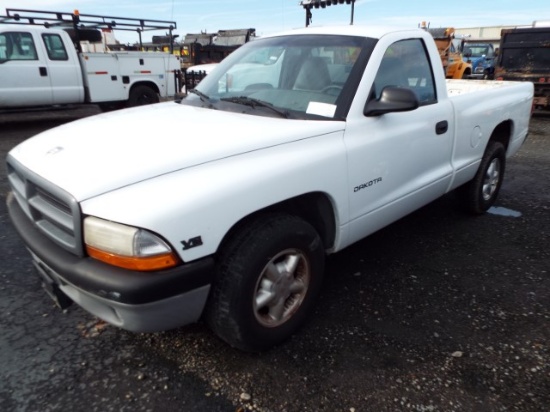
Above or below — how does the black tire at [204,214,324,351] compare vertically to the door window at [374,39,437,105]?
below

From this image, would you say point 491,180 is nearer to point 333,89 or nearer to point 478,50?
point 333,89

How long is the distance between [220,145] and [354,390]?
4.58 ft

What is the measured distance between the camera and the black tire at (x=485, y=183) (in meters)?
4.14

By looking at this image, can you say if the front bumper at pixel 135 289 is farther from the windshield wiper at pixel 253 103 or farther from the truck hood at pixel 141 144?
the windshield wiper at pixel 253 103

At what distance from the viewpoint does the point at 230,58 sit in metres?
3.47

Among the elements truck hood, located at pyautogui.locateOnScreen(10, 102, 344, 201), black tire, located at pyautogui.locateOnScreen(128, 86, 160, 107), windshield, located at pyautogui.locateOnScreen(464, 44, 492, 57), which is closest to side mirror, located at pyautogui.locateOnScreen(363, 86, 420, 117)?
truck hood, located at pyautogui.locateOnScreen(10, 102, 344, 201)

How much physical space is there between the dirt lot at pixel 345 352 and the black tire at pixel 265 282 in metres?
0.18

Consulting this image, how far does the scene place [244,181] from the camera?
201 cm

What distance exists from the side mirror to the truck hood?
0.90 feet

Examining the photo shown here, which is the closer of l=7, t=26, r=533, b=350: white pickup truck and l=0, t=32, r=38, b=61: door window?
l=7, t=26, r=533, b=350: white pickup truck

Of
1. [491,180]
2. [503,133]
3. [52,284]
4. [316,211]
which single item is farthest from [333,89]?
[503,133]

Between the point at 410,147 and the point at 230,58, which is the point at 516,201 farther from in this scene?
the point at 230,58

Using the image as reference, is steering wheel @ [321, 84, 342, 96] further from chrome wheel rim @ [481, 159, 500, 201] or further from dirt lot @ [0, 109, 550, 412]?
chrome wheel rim @ [481, 159, 500, 201]

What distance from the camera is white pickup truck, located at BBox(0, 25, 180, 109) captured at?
28.5 ft
